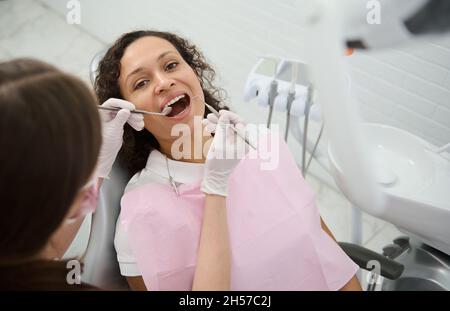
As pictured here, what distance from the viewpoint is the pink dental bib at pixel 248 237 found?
3.95ft

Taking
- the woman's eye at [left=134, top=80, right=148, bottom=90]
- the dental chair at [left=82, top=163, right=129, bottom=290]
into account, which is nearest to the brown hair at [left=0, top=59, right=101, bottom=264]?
the dental chair at [left=82, top=163, right=129, bottom=290]

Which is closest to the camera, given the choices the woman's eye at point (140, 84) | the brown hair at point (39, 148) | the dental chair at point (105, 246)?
the brown hair at point (39, 148)

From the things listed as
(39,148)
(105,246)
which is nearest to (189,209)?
(105,246)

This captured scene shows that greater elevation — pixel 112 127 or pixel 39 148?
pixel 39 148

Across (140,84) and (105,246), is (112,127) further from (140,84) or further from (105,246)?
(105,246)

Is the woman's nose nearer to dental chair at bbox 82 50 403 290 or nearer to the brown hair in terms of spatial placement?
dental chair at bbox 82 50 403 290

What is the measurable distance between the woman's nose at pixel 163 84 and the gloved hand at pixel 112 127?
0.32 feet

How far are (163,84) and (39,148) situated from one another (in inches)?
26.1

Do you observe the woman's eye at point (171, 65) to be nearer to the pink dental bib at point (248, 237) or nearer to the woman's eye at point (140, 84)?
the woman's eye at point (140, 84)

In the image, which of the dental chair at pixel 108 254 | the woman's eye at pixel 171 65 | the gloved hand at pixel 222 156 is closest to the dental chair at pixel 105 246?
the dental chair at pixel 108 254

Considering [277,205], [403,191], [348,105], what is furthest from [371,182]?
[277,205]

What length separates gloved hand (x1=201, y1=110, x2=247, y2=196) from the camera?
3.98 ft

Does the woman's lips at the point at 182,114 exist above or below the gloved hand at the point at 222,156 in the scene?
above

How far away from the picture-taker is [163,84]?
1288 mm
